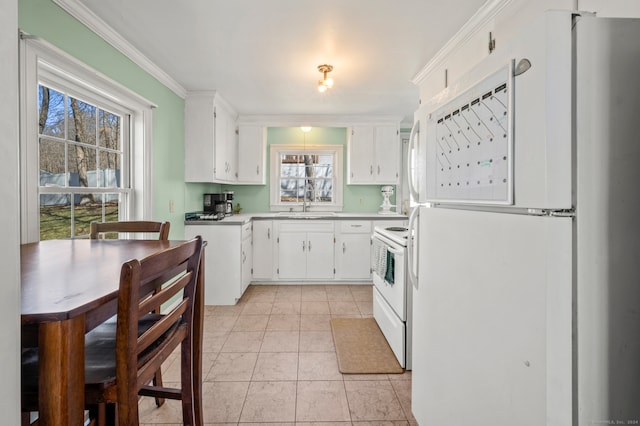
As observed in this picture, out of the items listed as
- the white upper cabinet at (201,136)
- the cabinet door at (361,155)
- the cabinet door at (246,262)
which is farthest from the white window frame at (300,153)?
the white upper cabinet at (201,136)

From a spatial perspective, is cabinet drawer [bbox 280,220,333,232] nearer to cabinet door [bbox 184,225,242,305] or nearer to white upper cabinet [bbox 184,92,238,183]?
cabinet door [bbox 184,225,242,305]

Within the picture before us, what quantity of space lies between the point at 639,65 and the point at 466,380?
38.2 inches

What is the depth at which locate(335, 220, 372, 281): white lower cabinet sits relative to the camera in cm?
421

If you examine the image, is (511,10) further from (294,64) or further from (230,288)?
(230,288)

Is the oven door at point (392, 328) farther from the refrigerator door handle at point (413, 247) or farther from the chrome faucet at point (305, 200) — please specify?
the chrome faucet at point (305, 200)

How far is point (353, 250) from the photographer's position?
13.9 ft

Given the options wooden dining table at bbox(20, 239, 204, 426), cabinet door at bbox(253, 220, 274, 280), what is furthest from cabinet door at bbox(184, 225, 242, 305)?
wooden dining table at bbox(20, 239, 204, 426)

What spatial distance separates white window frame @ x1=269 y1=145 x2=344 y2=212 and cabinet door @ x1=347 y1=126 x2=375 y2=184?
0.35 meters

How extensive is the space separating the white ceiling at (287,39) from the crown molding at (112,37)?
0.04 m

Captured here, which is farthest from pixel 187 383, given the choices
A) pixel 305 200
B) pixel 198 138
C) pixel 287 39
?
pixel 305 200

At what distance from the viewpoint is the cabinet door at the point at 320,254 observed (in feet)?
13.8

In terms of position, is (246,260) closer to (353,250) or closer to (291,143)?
(353,250)

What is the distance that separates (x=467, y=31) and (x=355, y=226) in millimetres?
2549

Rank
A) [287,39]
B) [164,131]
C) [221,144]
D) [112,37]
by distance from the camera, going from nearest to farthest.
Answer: [112,37]
[287,39]
[164,131]
[221,144]
